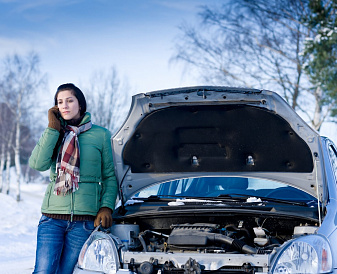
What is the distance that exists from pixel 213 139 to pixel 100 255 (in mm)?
1454

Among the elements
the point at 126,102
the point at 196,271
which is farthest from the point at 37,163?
the point at 126,102

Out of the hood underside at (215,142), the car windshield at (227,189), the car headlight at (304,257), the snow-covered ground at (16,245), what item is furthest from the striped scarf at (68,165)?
the snow-covered ground at (16,245)

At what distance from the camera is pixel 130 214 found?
13.8 ft

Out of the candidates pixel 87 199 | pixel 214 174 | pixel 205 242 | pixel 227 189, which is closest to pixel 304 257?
pixel 205 242

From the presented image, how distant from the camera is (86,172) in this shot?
411cm

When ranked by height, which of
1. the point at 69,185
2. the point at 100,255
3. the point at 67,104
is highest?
the point at 67,104

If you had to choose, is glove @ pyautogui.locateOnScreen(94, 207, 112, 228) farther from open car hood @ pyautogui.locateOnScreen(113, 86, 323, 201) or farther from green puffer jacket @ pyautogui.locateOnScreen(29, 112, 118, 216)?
open car hood @ pyautogui.locateOnScreen(113, 86, 323, 201)

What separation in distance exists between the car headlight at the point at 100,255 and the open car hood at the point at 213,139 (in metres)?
0.79

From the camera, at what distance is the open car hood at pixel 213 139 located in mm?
4078

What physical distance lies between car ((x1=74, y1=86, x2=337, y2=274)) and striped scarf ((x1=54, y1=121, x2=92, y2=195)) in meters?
0.42

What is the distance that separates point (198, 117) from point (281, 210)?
1.06 metres

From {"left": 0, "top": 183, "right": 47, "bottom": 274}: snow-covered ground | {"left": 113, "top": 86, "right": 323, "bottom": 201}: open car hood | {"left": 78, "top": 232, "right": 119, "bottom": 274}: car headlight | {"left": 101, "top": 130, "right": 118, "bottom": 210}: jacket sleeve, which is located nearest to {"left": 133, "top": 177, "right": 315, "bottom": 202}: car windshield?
{"left": 113, "top": 86, "right": 323, "bottom": 201}: open car hood

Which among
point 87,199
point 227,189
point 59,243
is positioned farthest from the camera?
point 227,189

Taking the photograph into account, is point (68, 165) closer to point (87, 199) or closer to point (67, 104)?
point (87, 199)
